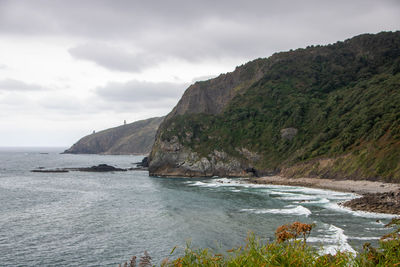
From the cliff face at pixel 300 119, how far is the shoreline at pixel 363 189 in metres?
3.01

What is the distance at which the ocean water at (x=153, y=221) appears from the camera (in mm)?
32812

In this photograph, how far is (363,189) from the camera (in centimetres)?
6775

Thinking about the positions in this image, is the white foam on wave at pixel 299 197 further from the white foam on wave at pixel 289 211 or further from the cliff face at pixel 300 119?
the cliff face at pixel 300 119

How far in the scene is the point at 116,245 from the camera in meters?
35.1

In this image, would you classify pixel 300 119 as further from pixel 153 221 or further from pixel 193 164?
pixel 153 221

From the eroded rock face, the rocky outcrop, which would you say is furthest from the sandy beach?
the eroded rock face

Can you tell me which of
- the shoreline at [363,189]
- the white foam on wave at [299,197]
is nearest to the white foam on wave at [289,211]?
the shoreline at [363,189]

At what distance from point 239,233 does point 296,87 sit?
111m

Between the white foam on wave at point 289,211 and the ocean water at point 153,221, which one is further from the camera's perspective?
the white foam on wave at point 289,211

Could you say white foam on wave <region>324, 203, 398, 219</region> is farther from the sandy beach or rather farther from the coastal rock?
the coastal rock

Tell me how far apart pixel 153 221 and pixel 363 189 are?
45.8 metres

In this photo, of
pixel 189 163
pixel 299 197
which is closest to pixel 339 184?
pixel 299 197

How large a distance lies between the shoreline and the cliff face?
119 inches

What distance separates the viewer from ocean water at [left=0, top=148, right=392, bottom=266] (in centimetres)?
3281
